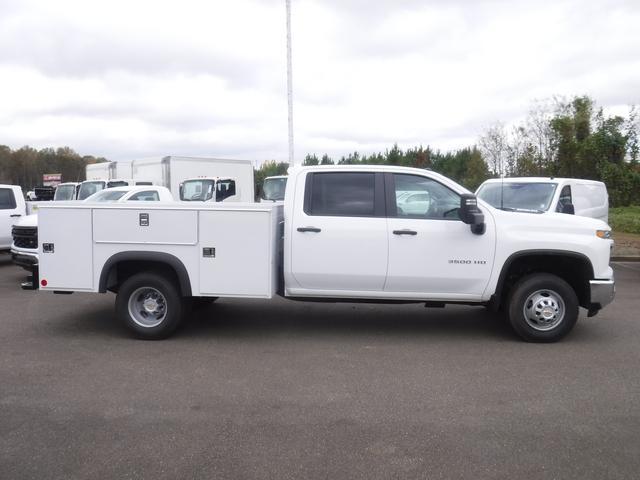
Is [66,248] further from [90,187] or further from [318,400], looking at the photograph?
[90,187]

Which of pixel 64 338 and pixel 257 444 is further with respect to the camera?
pixel 64 338

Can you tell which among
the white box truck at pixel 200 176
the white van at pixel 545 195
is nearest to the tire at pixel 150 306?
the white van at pixel 545 195

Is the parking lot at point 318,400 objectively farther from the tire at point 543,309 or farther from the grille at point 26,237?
the grille at point 26,237

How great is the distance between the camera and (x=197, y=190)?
21734mm

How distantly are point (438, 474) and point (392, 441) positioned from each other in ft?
1.72

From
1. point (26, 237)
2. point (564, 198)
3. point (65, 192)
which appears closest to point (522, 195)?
point (564, 198)

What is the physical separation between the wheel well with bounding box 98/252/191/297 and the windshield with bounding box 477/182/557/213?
6.82 m

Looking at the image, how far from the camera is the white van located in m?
11.6

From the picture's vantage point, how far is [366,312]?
8.63 metres

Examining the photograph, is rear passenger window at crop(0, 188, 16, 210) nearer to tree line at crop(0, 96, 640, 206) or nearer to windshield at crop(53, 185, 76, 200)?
windshield at crop(53, 185, 76, 200)

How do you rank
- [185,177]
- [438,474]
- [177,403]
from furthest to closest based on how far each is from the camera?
1. [185,177]
2. [177,403]
3. [438,474]

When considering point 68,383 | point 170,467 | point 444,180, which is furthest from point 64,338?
point 444,180

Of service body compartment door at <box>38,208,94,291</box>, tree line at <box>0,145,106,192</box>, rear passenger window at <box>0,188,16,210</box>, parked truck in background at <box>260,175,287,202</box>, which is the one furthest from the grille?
tree line at <box>0,145,106,192</box>

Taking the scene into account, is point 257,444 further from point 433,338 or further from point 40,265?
point 40,265
